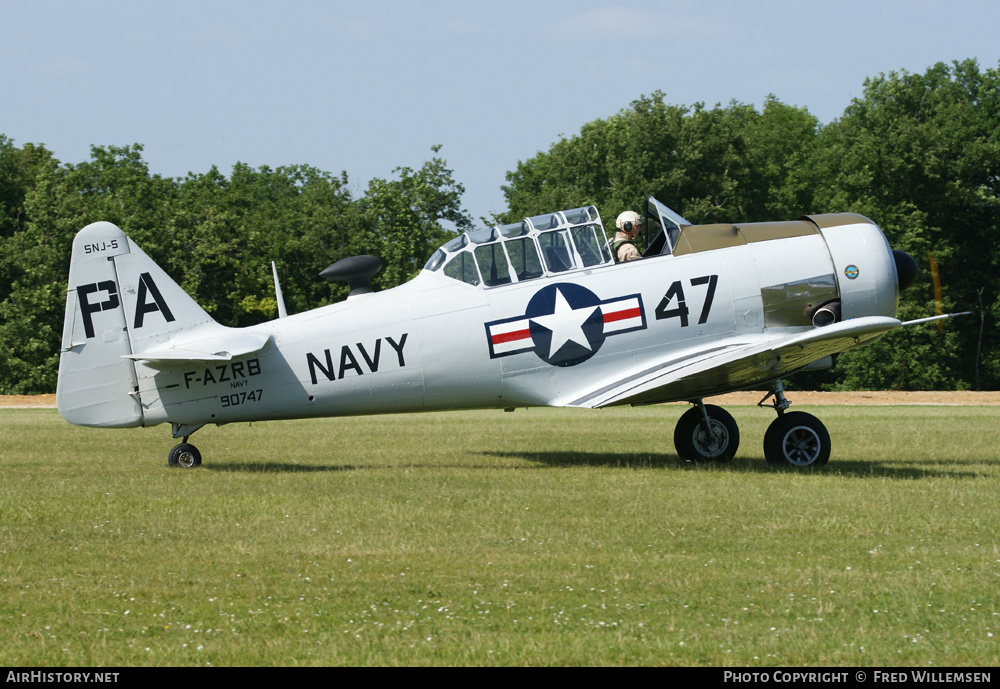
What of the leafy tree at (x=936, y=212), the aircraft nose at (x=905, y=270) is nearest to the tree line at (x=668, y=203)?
the leafy tree at (x=936, y=212)

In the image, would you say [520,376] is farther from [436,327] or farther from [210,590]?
[210,590]

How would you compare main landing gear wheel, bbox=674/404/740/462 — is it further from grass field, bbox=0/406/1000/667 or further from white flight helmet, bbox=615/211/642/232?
white flight helmet, bbox=615/211/642/232

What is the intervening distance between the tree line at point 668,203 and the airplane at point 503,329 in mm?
29833

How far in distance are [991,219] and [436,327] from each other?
127 ft

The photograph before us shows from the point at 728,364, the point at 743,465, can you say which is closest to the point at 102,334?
the point at 728,364

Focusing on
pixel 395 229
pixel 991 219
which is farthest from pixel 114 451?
pixel 991 219

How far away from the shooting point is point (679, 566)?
6695mm

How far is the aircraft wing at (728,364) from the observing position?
34.9 ft

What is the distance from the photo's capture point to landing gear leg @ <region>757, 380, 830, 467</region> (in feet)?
38.9

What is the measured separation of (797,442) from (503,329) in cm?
381

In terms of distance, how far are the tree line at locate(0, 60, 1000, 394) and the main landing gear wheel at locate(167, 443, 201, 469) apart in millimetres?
33440

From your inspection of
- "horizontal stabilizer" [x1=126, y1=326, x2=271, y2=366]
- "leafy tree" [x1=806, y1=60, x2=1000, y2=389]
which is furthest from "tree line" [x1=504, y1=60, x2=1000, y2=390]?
"horizontal stabilizer" [x1=126, y1=326, x2=271, y2=366]

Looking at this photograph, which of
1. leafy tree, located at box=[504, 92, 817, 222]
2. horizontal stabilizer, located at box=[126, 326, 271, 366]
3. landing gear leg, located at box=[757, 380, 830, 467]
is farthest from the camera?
leafy tree, located at box=[504, 92, 817, 222]
